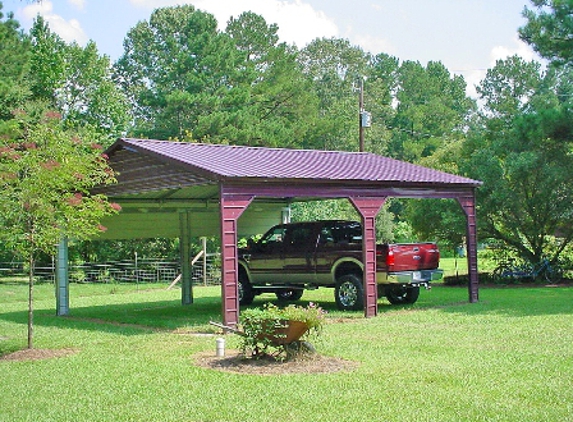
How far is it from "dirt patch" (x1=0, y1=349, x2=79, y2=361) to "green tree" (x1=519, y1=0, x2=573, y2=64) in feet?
47.1

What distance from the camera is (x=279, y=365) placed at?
948 centimetres

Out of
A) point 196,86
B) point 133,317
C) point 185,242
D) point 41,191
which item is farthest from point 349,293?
point 196,86

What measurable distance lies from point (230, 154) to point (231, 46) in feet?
99.0

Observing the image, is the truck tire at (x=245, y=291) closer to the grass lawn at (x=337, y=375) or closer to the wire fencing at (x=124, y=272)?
the grass lawn at (x=337, y=375)

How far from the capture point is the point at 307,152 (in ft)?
59.7

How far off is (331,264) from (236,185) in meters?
4.35

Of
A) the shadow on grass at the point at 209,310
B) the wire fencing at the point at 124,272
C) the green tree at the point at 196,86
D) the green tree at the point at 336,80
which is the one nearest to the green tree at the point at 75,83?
the green tree at the point at 196,86

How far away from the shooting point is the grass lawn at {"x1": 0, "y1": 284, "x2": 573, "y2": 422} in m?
7.28

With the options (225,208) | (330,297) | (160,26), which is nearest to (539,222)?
(330,297)

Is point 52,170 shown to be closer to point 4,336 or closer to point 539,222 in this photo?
point 4,336

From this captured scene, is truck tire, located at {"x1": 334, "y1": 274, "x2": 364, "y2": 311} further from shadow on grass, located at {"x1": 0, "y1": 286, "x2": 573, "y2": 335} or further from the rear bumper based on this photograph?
the rear bumper

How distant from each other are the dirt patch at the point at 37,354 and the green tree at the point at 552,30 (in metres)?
14.4

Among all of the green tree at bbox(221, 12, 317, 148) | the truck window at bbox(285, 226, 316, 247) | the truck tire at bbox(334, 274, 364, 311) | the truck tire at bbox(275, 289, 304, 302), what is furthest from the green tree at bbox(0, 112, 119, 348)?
the green tree at bbox(221, 12, 317, 148)

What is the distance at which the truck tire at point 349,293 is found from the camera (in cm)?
1645
